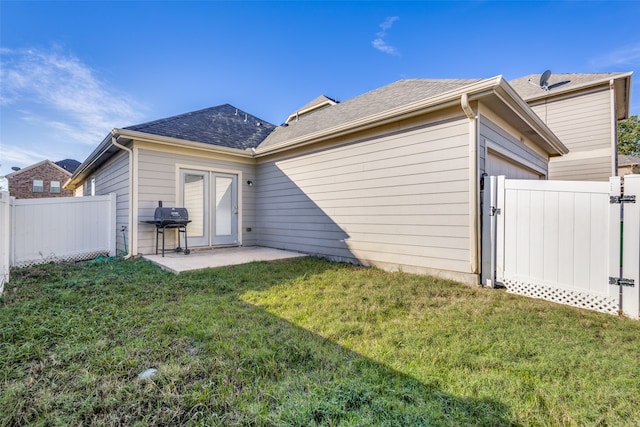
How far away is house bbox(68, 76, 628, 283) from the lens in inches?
158

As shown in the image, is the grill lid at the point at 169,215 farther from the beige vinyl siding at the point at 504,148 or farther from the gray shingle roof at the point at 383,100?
the beige vinyl siding at the point at 504,148

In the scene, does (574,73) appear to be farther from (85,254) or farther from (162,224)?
(85,254)

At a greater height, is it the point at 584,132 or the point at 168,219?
the point at 584,132

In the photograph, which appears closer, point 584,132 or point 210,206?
point 210,206

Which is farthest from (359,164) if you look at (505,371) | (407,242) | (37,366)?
(37,366)

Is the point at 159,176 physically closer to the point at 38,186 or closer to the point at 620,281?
the point at 620,281

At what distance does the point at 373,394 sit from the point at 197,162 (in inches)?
255

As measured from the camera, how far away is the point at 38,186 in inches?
821

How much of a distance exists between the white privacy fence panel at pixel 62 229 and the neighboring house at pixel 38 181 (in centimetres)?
1916

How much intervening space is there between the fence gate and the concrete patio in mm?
3777

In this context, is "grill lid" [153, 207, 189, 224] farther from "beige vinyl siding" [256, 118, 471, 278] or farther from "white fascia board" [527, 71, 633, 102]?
"white fascia board" [527, 71, 633, 102]

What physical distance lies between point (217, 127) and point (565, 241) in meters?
7.97

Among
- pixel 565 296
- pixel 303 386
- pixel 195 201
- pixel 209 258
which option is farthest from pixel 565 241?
pixel 195 201

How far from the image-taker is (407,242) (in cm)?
453
